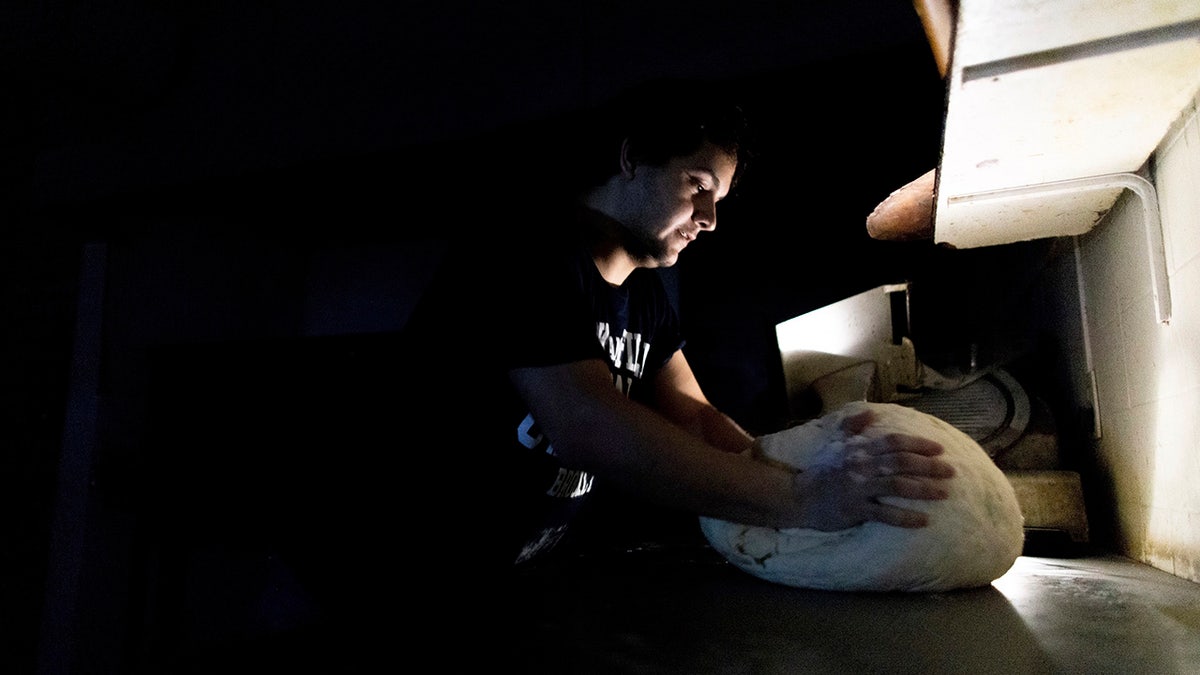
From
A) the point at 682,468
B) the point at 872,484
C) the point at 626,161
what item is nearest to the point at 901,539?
the point at 872,484

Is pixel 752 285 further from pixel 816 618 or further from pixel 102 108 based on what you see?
pixel 102 108

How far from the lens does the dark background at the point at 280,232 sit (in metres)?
1.92

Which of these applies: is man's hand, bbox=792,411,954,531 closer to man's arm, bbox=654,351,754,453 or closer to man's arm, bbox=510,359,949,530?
man's arm, bbox=510,359,949,530

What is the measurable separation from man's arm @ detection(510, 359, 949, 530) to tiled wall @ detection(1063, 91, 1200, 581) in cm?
42

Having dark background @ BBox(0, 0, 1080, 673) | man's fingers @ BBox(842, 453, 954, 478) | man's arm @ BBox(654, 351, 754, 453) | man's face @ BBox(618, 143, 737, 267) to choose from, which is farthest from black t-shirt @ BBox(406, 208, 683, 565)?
dark background @ BBox(0, 0, 1080, 673)

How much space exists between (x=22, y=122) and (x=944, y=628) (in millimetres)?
3924

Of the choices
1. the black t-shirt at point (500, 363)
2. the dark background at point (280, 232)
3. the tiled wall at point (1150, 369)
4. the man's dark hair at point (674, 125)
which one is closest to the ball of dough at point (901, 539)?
the tiled wall at point (1150, 369)

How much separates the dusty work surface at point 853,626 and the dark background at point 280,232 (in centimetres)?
95

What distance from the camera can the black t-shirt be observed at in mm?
970

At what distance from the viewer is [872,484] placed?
0.95m

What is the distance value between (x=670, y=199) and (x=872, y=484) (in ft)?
2.01

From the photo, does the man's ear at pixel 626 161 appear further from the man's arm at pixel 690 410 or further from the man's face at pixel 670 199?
the man's arm at pixel 690 410

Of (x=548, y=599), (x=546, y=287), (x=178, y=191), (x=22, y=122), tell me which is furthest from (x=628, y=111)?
(x=22, y=122)

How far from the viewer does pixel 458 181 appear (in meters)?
2.47
